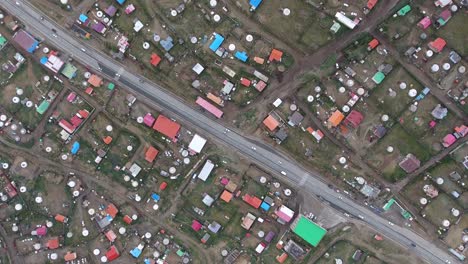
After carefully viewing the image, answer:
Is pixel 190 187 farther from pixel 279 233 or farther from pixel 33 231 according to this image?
pixel 33 231

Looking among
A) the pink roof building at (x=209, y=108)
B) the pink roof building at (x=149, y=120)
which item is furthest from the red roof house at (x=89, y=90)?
the pink roof building at (x=209, y=108)

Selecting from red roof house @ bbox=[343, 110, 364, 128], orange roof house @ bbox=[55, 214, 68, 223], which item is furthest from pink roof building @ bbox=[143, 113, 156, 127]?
red roof house @ bbox=[343, 110, 364, 128]

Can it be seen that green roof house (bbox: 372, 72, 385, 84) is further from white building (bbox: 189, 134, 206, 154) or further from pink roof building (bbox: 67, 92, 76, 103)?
pink roof building (bbox: 67, 92, 76, 103)

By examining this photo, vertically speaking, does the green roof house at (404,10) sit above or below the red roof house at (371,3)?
above

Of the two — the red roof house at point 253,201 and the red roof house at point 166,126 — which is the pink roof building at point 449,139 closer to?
the red roof house at point 253,201

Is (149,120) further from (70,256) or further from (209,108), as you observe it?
(70,256)

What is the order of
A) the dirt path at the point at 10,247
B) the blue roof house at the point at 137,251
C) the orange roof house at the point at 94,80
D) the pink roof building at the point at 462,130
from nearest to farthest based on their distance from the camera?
1. the pink roof building at the point at 462,130
2. the orange roof house at the point at 94,80
3. the blue roof house at the point at 137,251
4. the dirt path at the point at 10,247

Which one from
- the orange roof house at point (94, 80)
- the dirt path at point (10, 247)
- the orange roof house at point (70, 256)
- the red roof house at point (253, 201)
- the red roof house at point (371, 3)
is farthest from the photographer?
the dirt path at point (10, 247)
